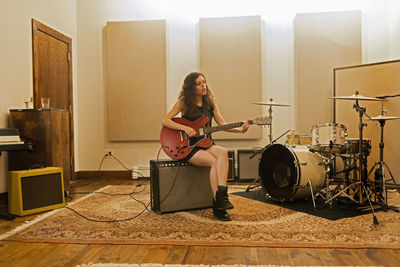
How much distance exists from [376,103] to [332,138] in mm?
2017

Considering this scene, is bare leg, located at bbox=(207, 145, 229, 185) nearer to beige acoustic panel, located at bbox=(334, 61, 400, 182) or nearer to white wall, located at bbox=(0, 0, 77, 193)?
white wall, located at bbox=(0, 0, 77, 193)

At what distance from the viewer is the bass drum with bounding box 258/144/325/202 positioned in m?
3.51

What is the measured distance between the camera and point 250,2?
5746mm

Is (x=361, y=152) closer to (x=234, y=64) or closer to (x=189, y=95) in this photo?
(x=189, y=95)

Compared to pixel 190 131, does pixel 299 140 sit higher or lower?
lower

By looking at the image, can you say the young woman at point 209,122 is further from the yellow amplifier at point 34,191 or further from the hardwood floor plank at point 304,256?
the yellow amplifier at point 34,191

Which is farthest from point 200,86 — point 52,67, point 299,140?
point 52,67

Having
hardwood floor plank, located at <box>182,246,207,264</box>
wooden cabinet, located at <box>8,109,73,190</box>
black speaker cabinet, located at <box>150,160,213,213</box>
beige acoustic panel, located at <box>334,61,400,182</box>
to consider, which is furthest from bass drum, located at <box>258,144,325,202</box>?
wooden cabinet, located at <box>8,109,73,190</box>

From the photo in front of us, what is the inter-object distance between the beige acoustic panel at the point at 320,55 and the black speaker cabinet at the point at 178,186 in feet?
8.78

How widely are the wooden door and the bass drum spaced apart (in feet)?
7.83

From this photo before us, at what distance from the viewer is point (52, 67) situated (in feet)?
16.7

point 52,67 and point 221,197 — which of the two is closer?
point 221,197

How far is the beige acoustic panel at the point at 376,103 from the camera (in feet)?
15.6

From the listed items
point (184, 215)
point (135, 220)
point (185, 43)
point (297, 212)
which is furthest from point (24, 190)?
point (185, 43)
